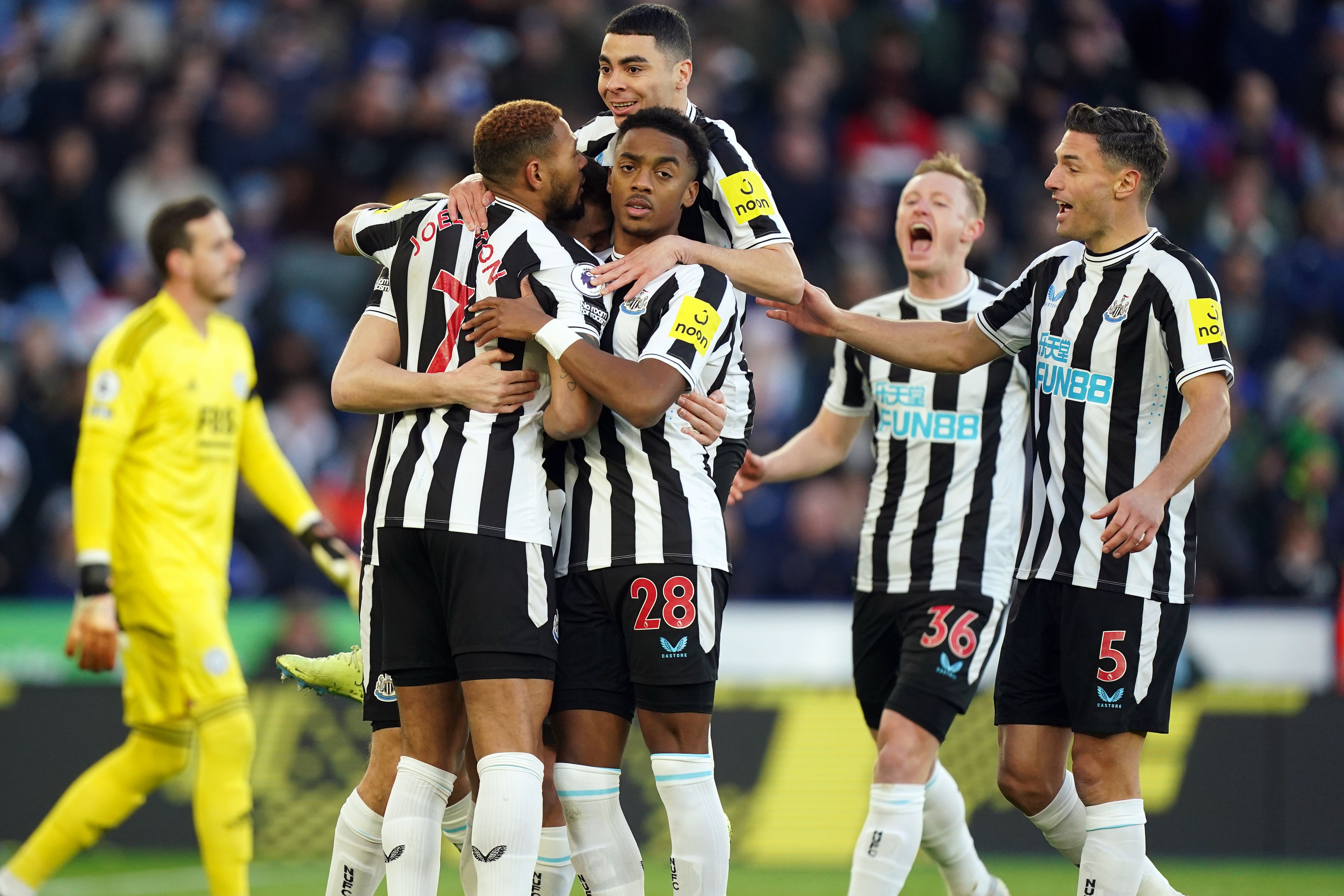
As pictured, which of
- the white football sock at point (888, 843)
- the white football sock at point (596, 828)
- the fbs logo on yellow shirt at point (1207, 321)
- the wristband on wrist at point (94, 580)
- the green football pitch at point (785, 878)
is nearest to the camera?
the white football sock at point (596, 828)

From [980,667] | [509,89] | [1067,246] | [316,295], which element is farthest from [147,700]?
[509,89]

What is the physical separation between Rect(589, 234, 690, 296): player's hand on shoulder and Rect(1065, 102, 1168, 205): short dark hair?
1.38 meters

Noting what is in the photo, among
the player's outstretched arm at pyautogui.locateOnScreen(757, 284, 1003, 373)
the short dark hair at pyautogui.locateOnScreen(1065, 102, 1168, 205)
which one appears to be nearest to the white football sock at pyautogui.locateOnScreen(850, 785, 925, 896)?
the player's outstretched arm at pyautogui.locateOnScreen(757, 284, 1003, 373)

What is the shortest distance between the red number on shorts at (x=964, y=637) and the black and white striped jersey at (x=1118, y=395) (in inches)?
26.4

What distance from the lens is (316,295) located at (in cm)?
1178

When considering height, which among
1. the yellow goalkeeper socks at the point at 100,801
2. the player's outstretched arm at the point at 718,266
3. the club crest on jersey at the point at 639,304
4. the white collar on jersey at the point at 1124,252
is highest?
the white collar on jersey at the point at 1124,252

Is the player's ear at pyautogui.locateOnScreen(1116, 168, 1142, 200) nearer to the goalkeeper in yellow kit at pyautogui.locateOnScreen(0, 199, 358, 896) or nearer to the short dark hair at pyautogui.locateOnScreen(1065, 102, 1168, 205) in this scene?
the short dark hair at pyautogui.locateOnScreen(1065, 102, 1168, 205)

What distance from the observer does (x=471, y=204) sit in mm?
4539

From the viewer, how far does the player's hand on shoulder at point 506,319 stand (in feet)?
14.3

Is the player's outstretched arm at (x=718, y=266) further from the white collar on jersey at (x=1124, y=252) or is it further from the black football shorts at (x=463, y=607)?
the white collar on jersey at (x=1124, y=252)

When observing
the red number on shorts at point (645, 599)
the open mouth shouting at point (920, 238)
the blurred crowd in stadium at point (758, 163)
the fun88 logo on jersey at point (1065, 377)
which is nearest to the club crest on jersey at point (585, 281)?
the red number on shorts at point (645, 599)

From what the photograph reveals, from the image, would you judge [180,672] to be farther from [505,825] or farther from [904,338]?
[904,338]

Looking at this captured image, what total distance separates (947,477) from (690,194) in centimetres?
180

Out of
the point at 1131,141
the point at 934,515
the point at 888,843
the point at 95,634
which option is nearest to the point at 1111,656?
the point at 888,843
